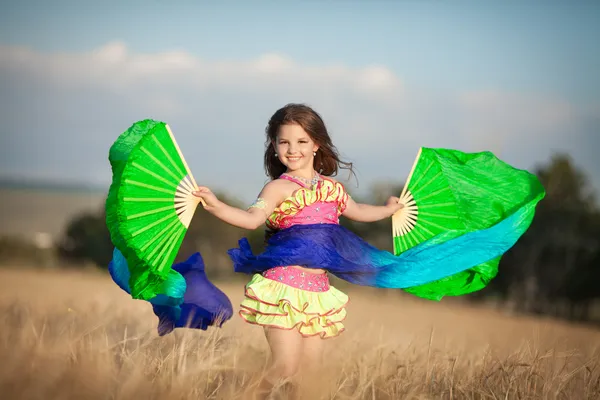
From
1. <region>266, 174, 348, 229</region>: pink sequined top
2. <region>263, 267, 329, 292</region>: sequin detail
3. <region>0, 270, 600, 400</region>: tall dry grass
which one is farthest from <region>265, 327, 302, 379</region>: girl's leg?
<region>266, 174, 348, 229</region>: pink sequined top

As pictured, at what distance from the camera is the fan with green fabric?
4.67m

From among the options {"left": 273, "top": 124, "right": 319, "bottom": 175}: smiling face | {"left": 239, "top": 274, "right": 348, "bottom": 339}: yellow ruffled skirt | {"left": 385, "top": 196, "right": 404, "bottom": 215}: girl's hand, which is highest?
{"left": 273, "top": 124, "right": 319, "bottom": 175}: smiling face

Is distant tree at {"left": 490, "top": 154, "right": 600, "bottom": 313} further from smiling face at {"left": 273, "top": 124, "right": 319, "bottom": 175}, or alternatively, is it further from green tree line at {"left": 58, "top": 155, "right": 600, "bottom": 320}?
smiling face at {"left": 273, "top": 124, "right": 319, "bottom": 175}

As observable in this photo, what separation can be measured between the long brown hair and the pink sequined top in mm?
234

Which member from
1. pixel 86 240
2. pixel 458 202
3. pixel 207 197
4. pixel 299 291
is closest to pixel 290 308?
pixel 299 291

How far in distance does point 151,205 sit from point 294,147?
879 millimetres

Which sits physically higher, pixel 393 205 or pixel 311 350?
pixel 393 205

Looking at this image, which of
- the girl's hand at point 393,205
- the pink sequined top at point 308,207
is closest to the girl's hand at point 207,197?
the pink sequined top at point 308,207

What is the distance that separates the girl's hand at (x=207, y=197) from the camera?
3586 mm

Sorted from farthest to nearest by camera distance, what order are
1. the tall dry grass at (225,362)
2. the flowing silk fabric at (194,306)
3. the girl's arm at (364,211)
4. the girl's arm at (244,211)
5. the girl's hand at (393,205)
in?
the girl's hand at (393,205) → the flowing silk fabric at (194,306) → the girl's arm at (364,211) → the girl's arm at (244,211) → the tall dry grass at (225,362)

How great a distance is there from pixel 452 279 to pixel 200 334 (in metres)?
1.69

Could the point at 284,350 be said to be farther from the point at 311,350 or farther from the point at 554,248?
the point at 554,248

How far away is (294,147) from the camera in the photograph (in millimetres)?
4027

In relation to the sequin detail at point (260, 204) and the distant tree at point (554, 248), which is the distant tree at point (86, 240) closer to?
the distant tree at point (554, 248)
